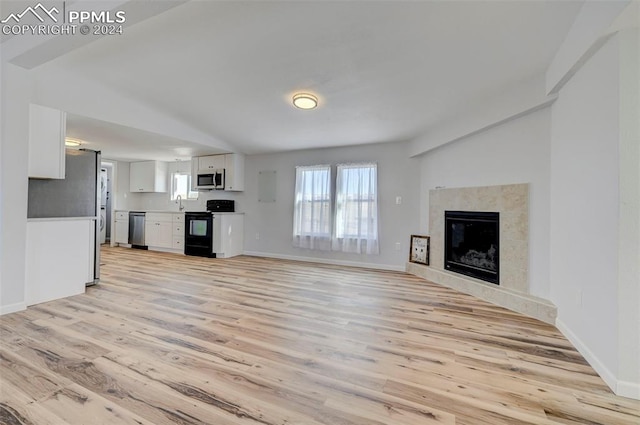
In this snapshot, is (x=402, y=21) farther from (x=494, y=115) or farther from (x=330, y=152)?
(x=330, y=152)

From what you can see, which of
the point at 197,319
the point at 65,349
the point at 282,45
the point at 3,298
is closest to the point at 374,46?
the point at 282,45

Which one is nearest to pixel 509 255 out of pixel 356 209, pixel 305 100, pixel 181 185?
pixel 356 209

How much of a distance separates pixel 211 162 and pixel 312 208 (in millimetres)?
2592

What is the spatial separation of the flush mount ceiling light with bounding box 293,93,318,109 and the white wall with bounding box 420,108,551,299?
6.69 ft

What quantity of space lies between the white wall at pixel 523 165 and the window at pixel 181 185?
6.22 metres

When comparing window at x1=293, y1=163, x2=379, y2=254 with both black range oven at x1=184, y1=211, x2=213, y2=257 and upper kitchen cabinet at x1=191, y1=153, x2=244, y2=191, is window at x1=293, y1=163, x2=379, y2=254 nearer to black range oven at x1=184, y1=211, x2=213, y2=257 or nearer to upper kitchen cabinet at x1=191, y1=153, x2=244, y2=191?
upper kitchen cabinet at x1=191, y1=153, x2=244, y2=191

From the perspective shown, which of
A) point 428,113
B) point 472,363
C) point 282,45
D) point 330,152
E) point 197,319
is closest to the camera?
point 472,363

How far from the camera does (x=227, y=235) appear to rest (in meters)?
6.03

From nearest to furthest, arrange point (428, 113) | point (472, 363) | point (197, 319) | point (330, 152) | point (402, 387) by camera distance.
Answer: point (402, 387) < point (472, 363) < point (197, 319) < point (428, 113) < point (330, 152)

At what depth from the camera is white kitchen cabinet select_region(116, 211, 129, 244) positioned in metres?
7.04

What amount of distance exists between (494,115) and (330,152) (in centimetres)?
292

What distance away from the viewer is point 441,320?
268cm

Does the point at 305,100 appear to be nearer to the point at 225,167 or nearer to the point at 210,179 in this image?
the point at 225,167

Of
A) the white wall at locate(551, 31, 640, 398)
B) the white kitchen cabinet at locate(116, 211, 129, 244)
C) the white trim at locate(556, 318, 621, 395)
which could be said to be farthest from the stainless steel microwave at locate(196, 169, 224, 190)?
the white trim at locate(556, 318, 621, 395)
